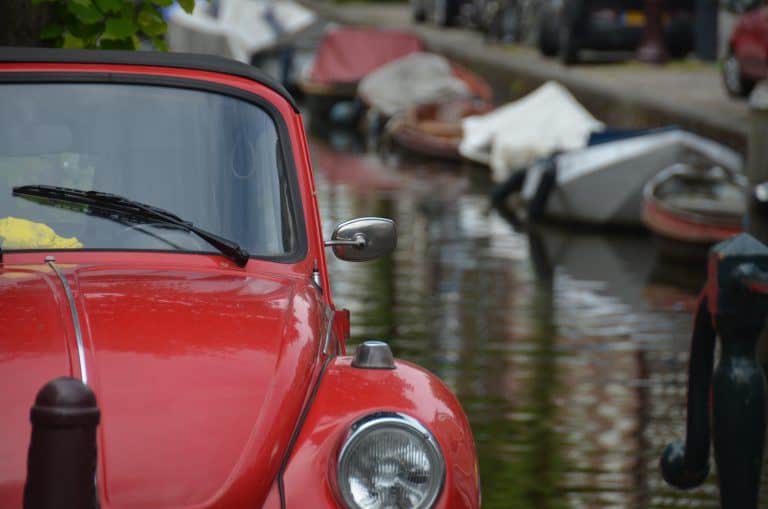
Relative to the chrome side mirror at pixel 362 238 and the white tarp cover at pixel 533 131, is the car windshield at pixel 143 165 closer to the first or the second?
the chrome side mirror at pixel 362 238

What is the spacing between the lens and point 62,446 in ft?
12.3

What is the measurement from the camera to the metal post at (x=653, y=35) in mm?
29641

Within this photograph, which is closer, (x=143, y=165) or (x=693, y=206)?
(x=143, y=165)

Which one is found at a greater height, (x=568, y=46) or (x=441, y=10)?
(x=568, y=46)

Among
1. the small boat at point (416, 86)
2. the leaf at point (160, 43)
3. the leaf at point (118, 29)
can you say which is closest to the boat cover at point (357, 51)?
the small boat at point (416, 86)

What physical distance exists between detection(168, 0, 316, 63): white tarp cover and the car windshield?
29731mm

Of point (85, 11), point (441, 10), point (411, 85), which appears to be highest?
point (85, 11)

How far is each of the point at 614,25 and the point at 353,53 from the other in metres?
6.47

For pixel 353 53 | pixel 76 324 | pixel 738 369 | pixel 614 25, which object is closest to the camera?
pixel 76 324

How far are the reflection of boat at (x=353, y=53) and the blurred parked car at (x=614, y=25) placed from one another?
5.08m

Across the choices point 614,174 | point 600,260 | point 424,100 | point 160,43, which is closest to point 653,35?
point 424,100

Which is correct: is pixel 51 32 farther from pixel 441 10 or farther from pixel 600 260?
pixel 441 10

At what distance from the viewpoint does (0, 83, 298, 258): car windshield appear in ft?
17.1

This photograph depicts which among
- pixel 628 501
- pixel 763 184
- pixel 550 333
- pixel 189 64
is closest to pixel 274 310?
pixel 189 64
